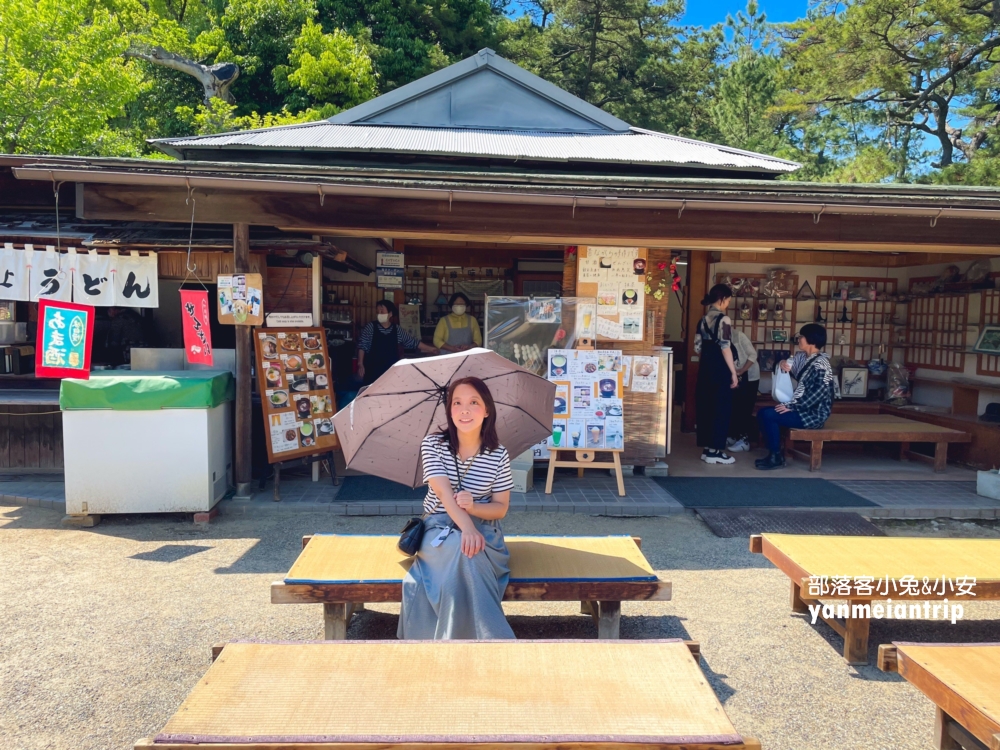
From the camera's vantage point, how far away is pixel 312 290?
25.1 feet

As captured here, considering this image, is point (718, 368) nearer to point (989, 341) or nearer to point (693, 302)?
point (693, 302)

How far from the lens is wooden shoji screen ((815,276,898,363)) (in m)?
10.6

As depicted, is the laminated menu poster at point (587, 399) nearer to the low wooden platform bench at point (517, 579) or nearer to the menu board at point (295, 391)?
the menu board at point (295, 391)

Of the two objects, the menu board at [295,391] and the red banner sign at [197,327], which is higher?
the red banner sign at [197,327]

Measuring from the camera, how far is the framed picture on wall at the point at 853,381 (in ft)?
34.3

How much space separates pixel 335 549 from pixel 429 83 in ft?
31.4

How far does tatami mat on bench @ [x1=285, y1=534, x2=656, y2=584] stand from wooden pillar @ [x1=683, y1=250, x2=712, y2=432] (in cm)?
640

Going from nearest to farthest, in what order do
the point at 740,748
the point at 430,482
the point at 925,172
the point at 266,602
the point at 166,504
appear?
the point at 740,748 → the point at 430,482 → the point at 266,602 → the point at 166,504 → the point at 925,172

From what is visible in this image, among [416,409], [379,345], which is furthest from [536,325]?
[416,409]

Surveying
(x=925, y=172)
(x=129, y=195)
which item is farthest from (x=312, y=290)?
(x=925, y=172)

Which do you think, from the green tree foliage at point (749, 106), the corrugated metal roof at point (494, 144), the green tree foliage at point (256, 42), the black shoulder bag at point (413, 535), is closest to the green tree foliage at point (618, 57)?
the green tree foliage at point (749, 106)

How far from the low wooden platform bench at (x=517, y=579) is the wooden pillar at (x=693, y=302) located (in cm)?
665

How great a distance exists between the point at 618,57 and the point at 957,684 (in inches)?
1070

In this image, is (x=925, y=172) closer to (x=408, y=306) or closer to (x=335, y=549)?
(x=408, y=306)
